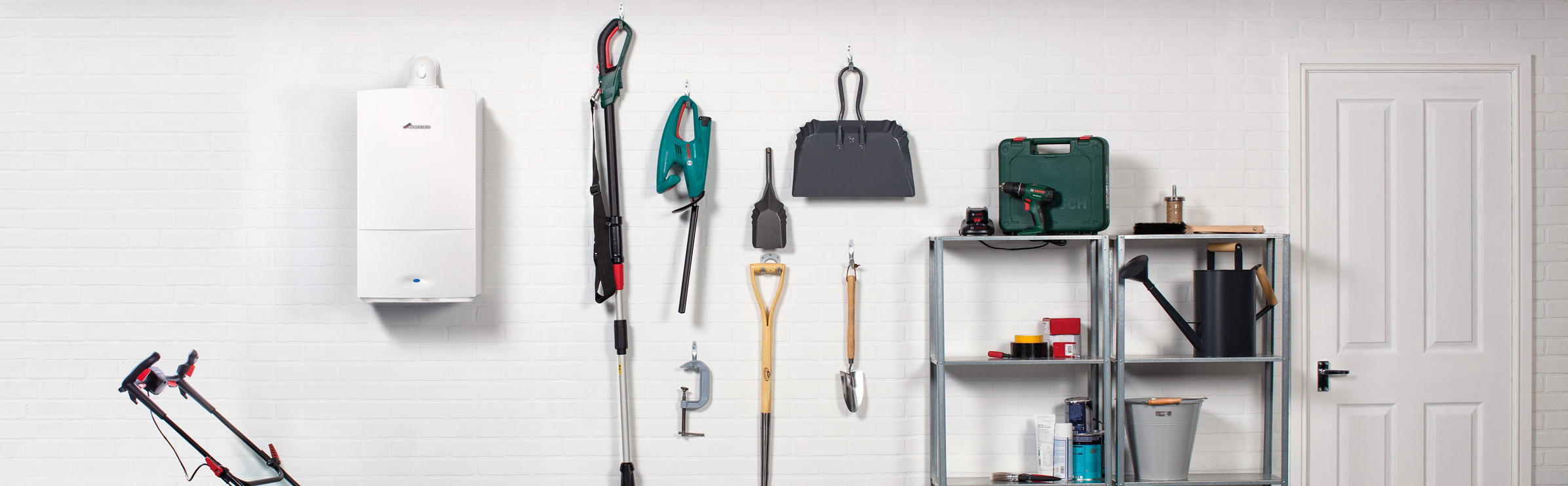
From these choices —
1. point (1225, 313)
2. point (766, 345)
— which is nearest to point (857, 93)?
point (766, 345)

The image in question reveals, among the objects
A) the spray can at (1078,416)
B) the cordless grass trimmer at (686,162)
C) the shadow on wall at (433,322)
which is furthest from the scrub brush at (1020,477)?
the shadow on wall at (433,322)

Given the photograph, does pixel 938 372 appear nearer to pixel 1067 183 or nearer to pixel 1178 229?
pixel 1067 183

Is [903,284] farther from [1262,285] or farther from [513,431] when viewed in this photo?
[513,431]

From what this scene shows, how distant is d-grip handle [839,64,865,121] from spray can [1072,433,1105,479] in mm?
1318

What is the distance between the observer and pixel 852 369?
2.79 meters

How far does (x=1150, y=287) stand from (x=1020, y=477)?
2.52 ft

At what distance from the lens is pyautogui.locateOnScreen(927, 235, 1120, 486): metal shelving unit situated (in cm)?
261

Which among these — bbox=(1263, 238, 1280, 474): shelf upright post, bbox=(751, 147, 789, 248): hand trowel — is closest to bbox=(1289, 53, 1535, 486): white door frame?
bbox=(1263, 238, 1280, 474): shelf upright post

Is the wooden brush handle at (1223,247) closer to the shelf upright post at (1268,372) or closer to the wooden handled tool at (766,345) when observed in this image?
the shelf upright post at (1268,372)

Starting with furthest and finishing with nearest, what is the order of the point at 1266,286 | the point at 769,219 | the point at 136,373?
the point at 769,219
the point at 1266,286
the point at 136,373

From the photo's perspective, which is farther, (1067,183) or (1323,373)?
(1323,373)

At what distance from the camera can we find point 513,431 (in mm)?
2805

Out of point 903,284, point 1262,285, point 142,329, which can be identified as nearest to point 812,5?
point 903,284

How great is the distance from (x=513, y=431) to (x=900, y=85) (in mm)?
1821
